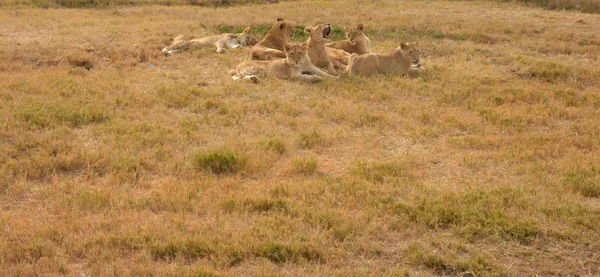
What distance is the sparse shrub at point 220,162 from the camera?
22.3 feet

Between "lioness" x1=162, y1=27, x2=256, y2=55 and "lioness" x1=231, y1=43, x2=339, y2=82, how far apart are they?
101 inches

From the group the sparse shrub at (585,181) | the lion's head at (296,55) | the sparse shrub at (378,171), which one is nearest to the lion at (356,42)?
the lion's head at (296,55)

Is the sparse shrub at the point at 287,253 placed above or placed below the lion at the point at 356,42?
below

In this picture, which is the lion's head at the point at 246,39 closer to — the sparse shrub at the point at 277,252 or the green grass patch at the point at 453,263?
the sparse shrub at the point at 277,252

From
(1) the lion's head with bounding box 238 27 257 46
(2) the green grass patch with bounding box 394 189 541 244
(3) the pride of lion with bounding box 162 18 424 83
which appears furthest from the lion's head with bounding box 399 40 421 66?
(2) the green grass patch with bounding box 394 189 541 244

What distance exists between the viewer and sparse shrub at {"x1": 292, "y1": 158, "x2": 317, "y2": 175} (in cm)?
682

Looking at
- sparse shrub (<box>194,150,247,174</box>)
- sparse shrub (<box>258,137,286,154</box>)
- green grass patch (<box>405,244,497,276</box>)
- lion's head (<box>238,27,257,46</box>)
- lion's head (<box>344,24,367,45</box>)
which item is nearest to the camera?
green grass patch (<box>405,244,497,276</box>)

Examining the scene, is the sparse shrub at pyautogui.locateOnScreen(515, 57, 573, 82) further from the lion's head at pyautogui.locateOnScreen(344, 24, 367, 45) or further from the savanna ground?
the lion's head at pyautogui.locateOnScreen(344, 24, 367, 45)

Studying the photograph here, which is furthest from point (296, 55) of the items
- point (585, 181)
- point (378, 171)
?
point (585, 181)

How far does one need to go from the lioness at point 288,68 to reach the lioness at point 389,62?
1.92 feet

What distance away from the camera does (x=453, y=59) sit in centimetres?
1300

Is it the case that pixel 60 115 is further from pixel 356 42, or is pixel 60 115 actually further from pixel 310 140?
pixel 356 42

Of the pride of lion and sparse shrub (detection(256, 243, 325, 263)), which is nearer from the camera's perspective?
sparse shrub (detection(256, 243, 325, 263))

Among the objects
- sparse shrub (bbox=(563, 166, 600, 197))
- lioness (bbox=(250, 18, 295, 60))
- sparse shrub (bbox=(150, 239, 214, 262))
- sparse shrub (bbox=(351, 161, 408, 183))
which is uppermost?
lioness (bbox=(250, 18, 295, 60))
